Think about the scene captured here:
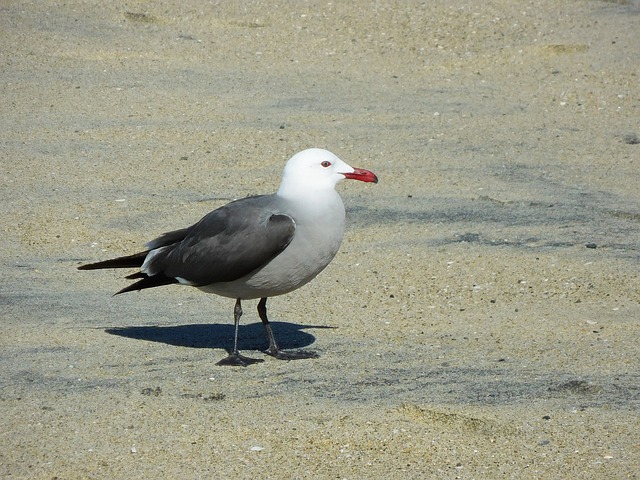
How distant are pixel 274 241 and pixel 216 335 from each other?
38.9 inches

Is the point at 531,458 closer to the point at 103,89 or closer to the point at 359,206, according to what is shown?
the point at 359,206

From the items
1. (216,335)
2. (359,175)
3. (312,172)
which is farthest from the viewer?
(216,335)

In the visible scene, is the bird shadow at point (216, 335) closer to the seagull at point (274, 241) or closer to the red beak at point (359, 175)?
the seagull at point (274, 241)

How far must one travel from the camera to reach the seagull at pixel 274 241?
5656mm

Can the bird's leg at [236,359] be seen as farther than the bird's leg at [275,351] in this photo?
No

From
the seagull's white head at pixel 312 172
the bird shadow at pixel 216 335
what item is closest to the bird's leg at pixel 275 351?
the bird shadow at pixel 216 335

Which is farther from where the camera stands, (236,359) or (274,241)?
(236,359)

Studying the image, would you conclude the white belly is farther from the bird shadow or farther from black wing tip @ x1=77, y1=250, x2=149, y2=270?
black wing tip @ x1=77, y1=250, x2=149, y2=270

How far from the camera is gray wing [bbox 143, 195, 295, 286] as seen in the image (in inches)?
222

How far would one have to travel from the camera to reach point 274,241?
563 centimetres

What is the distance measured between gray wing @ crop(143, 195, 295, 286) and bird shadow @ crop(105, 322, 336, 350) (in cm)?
39

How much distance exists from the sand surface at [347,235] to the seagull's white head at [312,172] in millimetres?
916

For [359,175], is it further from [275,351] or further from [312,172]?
[275,351]

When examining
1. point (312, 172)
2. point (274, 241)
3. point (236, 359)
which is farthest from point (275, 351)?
point (312, 172)
